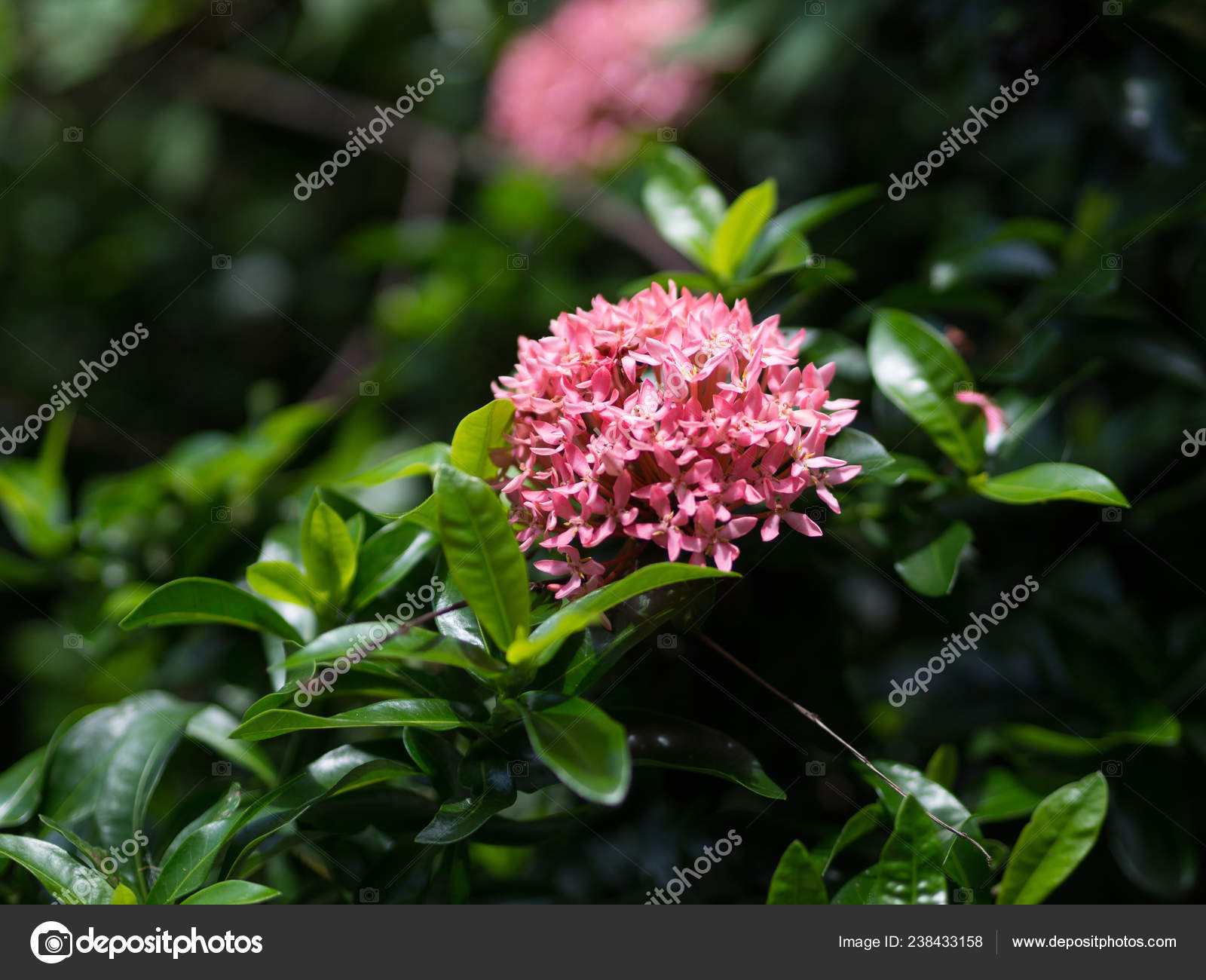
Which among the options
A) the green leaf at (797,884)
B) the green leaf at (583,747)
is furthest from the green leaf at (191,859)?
the green leaf at (797,884)

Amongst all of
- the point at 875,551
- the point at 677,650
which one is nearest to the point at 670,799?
the point at 677,650

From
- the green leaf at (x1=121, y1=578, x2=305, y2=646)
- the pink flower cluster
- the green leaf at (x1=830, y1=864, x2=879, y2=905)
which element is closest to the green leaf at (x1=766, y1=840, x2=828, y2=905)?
the green leaf at (x1=830, y1=864, x2=879, y2=905)

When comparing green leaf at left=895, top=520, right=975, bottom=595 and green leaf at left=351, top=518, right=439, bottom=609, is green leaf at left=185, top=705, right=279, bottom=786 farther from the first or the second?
green leaf at left=895, top=520, right=975, bottom=595

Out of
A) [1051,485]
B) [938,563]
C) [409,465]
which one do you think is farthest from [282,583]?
[1051,485]

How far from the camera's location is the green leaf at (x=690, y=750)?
884 millimetres

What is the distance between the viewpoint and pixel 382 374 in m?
2.30

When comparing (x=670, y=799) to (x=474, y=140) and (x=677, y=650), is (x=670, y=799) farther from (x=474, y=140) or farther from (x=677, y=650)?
(x=474, y=140)

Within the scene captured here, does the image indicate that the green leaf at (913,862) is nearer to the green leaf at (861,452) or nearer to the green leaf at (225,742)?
the green leaf at (861,452)

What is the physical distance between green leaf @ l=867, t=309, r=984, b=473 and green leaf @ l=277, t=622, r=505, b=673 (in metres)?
0.60

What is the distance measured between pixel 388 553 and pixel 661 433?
435 millimetres

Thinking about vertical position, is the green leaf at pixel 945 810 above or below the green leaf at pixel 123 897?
below

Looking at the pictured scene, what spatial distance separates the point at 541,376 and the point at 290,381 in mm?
2800

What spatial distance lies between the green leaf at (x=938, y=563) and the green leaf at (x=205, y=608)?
700mm

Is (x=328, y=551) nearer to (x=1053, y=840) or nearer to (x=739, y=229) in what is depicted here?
(x=739, y=229)
